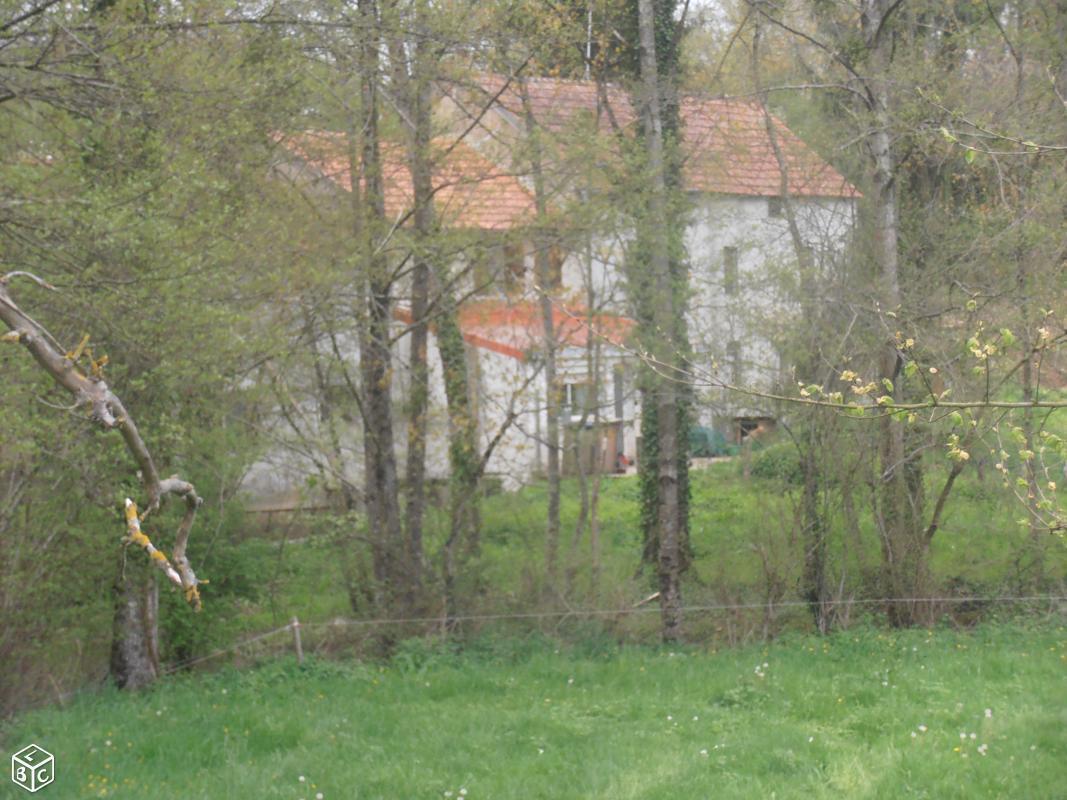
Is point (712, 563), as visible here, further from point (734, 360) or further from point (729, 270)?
point (729, 270)

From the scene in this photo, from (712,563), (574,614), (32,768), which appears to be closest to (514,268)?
(574,614)

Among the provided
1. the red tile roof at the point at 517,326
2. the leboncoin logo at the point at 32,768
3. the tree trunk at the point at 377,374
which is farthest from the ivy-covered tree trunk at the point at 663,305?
the leboncoin logo at the point at 32,768

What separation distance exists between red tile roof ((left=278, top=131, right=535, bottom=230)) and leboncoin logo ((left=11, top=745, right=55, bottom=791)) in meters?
5.92

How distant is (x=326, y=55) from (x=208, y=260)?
93.7 inches

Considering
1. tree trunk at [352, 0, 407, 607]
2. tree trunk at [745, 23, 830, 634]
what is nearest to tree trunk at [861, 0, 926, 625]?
tree trunk at [745, 23, 830, 634]

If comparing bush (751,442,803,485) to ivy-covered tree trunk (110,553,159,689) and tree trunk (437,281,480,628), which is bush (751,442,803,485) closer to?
tree trunk (437,281,480,628)

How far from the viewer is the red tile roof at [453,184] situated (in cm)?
1126

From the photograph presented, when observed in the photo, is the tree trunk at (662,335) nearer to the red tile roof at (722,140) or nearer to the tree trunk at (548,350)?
the tree trunk at (548,350)

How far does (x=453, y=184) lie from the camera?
11.3 m

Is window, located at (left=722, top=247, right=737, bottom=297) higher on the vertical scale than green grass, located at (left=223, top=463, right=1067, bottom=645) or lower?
higher

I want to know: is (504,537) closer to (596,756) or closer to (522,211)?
(522,211)

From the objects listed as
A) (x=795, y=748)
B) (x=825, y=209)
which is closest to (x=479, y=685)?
(x=795, y=748)

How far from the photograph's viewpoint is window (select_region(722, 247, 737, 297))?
43.5 ft

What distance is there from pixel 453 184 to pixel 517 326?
7.06 feet
